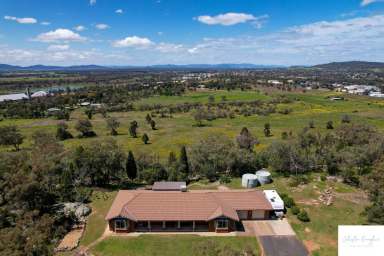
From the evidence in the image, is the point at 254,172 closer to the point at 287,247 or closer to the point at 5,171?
the point at 287,247

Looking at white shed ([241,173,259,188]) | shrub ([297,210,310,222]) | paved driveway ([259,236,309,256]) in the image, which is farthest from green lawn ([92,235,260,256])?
white shed ([241,173,259,188])

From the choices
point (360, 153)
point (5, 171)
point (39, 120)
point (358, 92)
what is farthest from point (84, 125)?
point (358, 92)

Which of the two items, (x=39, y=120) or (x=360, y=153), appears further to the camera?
(x=39, y=120)

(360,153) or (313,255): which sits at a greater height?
(360,153)

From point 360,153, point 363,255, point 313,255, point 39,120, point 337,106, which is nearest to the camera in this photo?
point 363,255

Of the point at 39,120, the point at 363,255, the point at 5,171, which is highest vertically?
the point at 363,255

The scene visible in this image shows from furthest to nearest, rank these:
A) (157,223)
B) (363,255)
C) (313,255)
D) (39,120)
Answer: (39,120) → (157,223) → (313,255) → (363,255)

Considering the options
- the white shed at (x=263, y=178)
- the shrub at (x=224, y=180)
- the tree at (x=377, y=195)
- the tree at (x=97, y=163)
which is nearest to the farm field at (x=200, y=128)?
the tree at (x=97, y=163)
